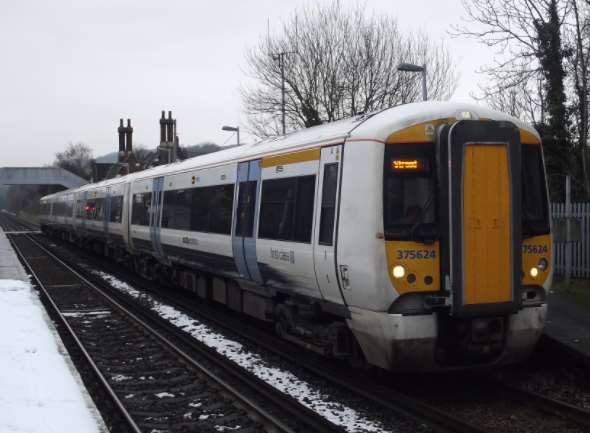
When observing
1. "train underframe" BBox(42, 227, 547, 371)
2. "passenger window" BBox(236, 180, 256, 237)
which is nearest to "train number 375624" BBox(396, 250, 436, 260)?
"train underframe" BBox(42, 227, 547, 371)

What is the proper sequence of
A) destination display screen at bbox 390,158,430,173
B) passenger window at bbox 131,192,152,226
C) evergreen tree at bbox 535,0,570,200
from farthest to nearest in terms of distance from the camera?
passenger window at bbox 131,192,152,226 → evergreen tree at bbox 535,0,570,200 → destination display screen at bbox 390,158,430,173

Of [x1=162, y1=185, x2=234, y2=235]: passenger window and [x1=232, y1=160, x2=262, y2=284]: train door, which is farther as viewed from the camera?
[x1=162, y1=185, x2=234, y2=235]: passenger window

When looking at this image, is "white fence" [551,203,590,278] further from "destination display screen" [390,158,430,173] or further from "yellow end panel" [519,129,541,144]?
"destination display screen" [390,158,430,173]

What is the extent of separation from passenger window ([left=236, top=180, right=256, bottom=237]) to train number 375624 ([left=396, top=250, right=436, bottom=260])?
3.40 m

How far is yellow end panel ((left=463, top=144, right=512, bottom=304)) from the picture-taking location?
6484mm

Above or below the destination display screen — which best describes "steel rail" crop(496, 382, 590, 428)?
below

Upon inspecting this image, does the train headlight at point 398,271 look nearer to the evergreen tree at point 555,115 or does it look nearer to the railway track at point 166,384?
the railway track at point 166,384

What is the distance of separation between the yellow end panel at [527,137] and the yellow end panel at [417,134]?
90 cm

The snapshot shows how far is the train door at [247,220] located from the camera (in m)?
9.38

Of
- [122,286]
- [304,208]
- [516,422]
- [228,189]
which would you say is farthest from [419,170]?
[122,286]

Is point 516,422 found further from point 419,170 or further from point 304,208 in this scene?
point 304,208

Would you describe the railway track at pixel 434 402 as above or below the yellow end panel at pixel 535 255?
below

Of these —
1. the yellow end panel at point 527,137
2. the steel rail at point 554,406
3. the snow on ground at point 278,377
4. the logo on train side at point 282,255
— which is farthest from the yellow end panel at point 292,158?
the steel rail at point 554,406

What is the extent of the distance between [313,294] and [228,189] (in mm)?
3320
